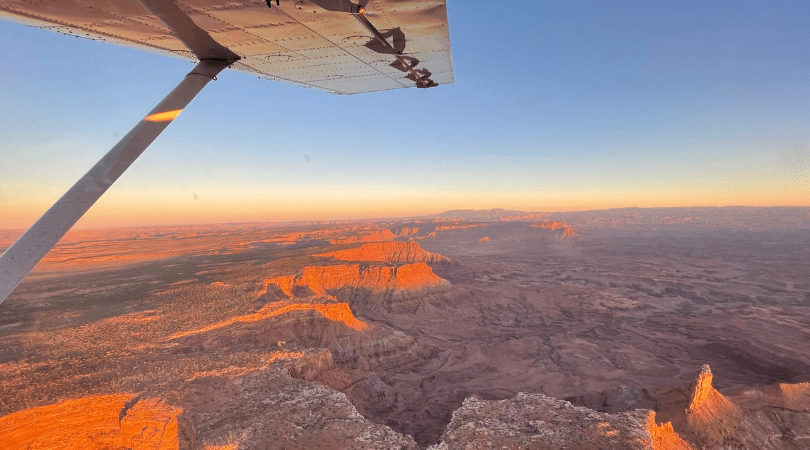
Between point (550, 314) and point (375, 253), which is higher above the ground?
point (375, 253)

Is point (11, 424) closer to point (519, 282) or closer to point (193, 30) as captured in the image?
point (193, 30)

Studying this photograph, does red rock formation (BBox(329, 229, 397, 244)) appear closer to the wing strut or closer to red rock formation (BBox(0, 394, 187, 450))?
red rock formation (BBox(0, 394, 187, 450))

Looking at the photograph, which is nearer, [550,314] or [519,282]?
[550,314]

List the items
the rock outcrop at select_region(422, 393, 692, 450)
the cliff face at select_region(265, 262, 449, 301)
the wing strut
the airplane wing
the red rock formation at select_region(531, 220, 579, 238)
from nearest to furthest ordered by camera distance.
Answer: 1. the wing strut
2. the airplane wing
3. the rock outcrop at select_region(422, 393, 692, 450)
4. the cliff face at select_region(265, 262, 449, 301)
5. the red rock formation at select_region(531, 220, 579, 238)

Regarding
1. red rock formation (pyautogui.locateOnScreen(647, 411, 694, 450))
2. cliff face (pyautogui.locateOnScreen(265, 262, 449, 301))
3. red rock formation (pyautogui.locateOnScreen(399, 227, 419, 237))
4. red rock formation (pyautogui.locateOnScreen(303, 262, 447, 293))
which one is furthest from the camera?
red rock formation (pyautogui.locateOnScreen(399, 227, 419, 237))

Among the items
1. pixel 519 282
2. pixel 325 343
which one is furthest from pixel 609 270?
pixel 325 343

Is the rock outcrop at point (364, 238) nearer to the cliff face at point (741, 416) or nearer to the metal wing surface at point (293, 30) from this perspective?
the cliff face at point (741, 416)

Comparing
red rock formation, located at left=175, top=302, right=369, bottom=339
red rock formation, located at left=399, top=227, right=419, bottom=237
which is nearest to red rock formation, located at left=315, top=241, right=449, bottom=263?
red rock formation, located at left=175, top=302, right=369, bottom=339
